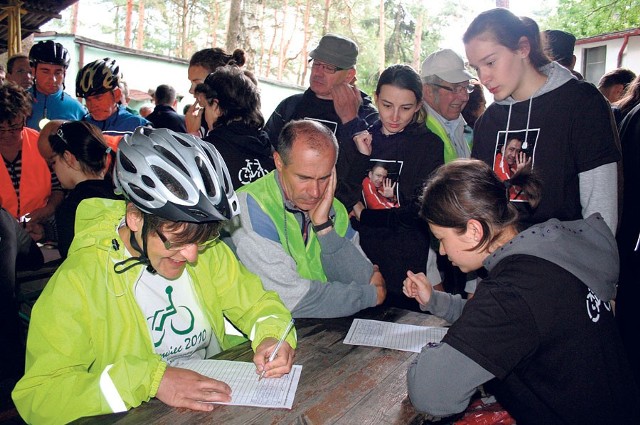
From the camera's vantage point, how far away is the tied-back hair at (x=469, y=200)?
1.79m

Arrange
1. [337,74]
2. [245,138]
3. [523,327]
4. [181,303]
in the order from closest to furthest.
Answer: [523,327] → [181,303] → [245,138] → [337,74]

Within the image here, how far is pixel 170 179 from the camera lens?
164cm

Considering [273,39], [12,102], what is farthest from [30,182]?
[273,39]

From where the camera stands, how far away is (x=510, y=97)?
2809mm

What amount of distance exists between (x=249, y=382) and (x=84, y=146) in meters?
1.85

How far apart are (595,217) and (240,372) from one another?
1308 millimetres

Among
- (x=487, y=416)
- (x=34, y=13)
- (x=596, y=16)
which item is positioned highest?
(x=596, y=16)

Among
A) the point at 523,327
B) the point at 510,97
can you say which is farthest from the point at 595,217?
the point at 510,97

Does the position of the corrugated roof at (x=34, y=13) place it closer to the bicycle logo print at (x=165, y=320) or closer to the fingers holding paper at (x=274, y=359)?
the bicycle logo print at (x=165, y=320)

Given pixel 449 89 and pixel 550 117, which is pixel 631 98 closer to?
pixel 550 117

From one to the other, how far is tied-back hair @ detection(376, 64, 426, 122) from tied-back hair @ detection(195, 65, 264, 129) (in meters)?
0.80

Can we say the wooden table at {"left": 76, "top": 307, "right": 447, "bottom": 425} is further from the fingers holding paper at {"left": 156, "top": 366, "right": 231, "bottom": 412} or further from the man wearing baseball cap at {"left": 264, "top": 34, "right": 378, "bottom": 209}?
the man wearing baseball cap at {"left": 264, "top": 34, "right": 378, "bottom": 209}

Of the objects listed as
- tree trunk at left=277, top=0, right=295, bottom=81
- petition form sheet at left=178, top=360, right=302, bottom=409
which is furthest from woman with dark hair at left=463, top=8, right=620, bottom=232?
tree trunk at left=277, top=0, right=295, bottom=81

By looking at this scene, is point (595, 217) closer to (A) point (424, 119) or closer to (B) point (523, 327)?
(B) point (523, 327)
